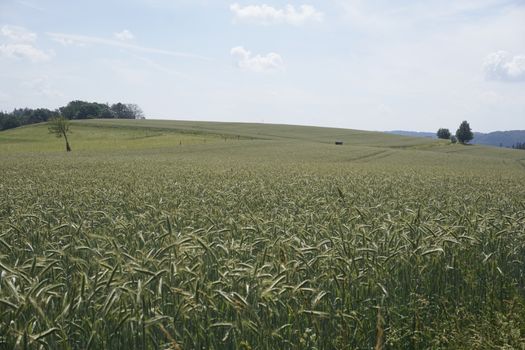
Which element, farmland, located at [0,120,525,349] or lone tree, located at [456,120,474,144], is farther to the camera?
lone tree, located at [456,120,474,144]

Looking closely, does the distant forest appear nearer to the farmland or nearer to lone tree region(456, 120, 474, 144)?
lone tree region(456, 120, 474, 144)

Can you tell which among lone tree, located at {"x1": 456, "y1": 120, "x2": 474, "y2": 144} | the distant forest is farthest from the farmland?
the distant forest

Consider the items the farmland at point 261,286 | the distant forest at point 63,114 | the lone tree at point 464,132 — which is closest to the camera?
the farmland at point 261,286

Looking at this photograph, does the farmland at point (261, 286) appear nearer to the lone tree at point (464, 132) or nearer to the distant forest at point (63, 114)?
the lone tree at point (464, 132)

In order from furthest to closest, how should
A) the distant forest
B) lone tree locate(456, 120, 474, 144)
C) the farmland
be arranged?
the distant forest, lone tree locate(456, 120, 474, 144), the farmland

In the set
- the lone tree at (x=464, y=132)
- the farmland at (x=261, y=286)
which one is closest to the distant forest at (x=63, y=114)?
the lone tree at (x=464, y=132)

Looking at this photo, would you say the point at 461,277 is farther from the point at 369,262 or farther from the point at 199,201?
the point at 199,201

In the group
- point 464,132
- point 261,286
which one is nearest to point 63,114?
point 464,132

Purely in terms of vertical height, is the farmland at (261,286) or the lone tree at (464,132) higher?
the lone tree at (464,132)

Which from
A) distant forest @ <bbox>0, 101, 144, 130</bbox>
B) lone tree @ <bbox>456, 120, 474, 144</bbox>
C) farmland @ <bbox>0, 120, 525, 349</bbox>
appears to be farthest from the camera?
distant forest @ <bbox>0, 101, 144, 130</bbox>

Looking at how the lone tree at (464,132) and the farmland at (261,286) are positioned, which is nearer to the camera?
the farmland at (261,286)

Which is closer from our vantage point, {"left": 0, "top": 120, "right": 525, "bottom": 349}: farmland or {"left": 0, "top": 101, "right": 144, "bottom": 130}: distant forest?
{"left": 0, "top": 120, "right": 525, "bottom": 349}: farmland

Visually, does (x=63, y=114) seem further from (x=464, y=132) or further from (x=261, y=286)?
(x=261, y=286)

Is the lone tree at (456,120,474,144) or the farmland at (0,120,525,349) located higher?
the lone tree at (456,120,474,144)
